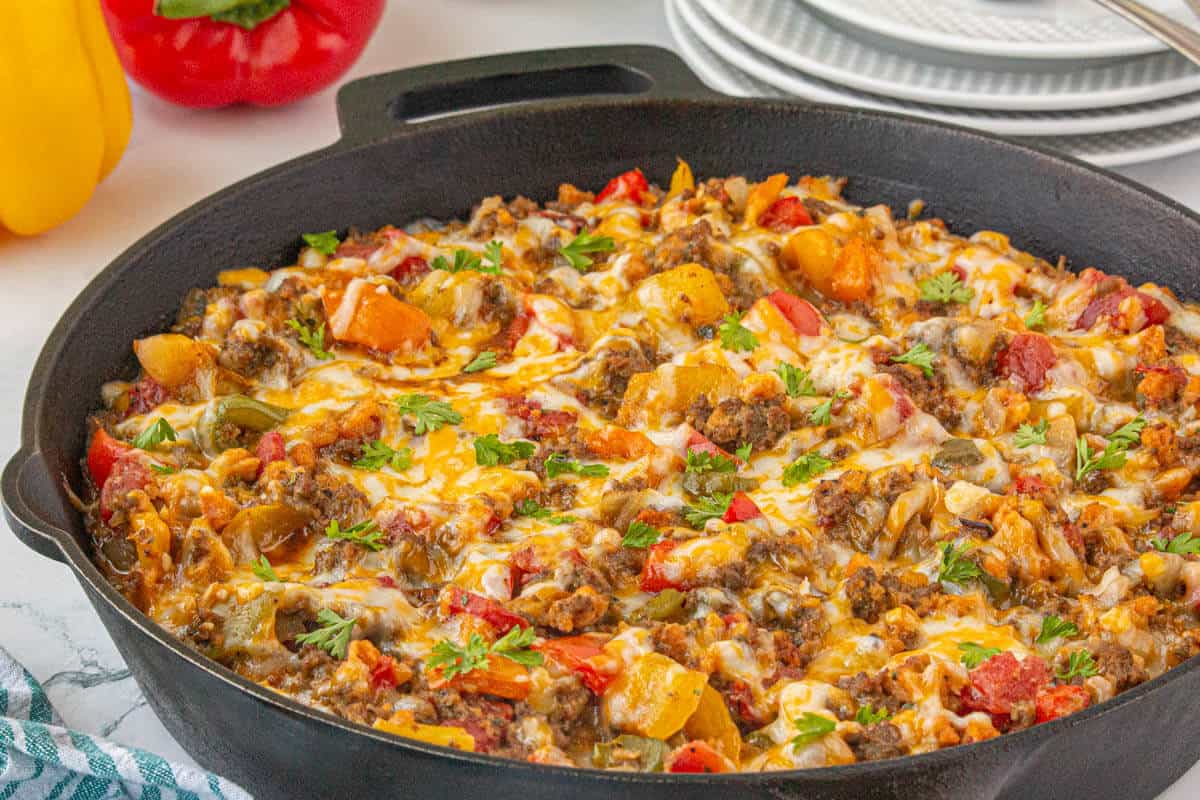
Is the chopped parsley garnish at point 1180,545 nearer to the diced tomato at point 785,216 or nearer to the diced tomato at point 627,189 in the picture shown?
the diced tomato at point 785,216

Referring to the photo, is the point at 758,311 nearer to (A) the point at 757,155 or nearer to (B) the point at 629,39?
(A) the point at 757,155

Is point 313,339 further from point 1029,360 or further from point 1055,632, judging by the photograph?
point 1055,632

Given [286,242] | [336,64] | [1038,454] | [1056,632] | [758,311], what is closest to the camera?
[1056,632]

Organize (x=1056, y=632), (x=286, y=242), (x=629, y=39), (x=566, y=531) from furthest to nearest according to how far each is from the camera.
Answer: (x=629, y=39), (x=286, y=242), (x=566, y=531), (x=1056, y=632)

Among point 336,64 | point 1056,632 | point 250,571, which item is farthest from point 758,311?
point 336,64

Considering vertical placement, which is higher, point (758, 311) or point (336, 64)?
point (758, 311)

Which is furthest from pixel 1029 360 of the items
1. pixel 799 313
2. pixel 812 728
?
pixel 812 728

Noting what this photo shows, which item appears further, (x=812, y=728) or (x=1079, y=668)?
(x=1079, y=668)

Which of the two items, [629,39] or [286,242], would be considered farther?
[629,39]

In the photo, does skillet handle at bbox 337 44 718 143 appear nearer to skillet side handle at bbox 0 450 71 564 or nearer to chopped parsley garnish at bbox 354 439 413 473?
chopped parsley garnish at bbox 354 439 413 473
